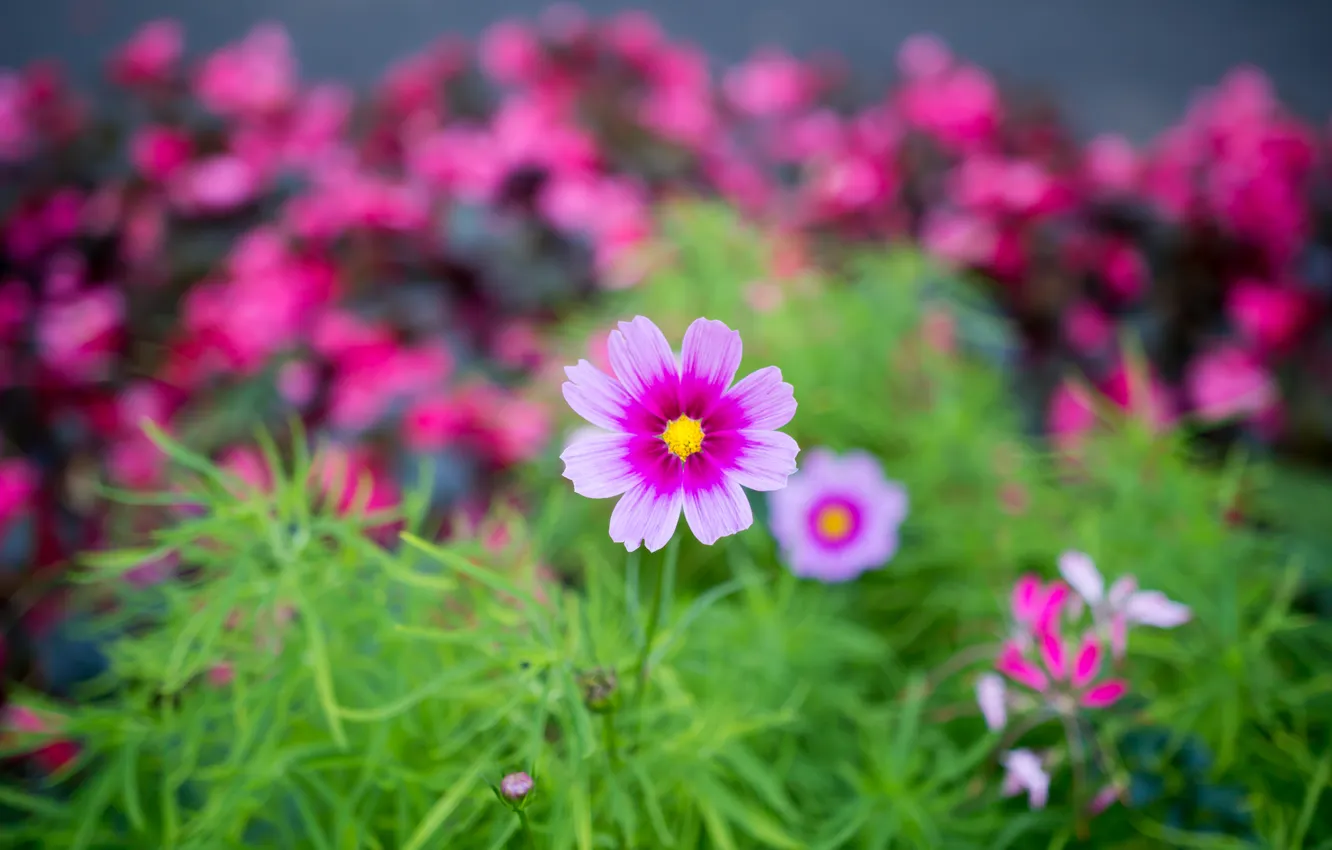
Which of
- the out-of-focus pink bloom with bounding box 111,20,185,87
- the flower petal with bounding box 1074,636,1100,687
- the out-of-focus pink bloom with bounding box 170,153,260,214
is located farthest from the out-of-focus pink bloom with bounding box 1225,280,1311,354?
the out-of-focus pink bloom with bounding box 111,20,185,87

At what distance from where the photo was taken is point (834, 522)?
778mm

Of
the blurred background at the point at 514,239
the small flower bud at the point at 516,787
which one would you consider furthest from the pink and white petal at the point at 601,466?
the blurred background at the point at 514,239

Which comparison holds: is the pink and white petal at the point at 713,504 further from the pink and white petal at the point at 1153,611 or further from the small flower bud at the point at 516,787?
the pink and white petal at the point at 1153,611

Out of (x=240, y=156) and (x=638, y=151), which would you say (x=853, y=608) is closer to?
(x=638, y=151)

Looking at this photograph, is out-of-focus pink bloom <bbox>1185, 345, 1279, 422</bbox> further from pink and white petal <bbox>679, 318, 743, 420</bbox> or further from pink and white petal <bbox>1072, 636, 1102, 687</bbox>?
pink and white petal <bbox>679, 318, 743, 420</bbox>

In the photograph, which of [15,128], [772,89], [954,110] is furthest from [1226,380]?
[15,128]

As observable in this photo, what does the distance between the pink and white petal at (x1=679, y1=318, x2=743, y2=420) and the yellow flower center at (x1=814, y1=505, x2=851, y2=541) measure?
0.41m

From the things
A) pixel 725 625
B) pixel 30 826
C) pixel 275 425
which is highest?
pixel 275 425

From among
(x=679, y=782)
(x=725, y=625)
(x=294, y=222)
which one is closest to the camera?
(x=679, y=782)

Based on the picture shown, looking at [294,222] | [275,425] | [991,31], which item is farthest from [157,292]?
[991,31]

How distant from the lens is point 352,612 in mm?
566

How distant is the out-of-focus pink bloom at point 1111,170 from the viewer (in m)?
1.35

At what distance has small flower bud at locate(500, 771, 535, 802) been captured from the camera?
15.0 inches

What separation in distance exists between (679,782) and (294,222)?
1049 millimetres
